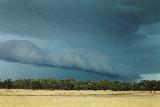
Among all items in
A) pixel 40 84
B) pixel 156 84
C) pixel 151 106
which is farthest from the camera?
pixel 156 84

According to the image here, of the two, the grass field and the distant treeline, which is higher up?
the distant treeline

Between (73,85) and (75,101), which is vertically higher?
(73,85)

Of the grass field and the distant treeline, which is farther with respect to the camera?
the distant treeline

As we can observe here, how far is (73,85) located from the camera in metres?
115

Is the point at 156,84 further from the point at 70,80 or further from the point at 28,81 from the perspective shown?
the point at 28,81

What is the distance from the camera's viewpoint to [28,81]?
116m

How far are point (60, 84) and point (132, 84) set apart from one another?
2321 cm

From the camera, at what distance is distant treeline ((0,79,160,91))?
113250 millimetres

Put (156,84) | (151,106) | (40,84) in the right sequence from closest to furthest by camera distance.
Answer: (151,106) → (40,84) → (156,84)

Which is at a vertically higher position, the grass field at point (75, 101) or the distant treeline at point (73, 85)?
the distant treeline at point (73, 85)

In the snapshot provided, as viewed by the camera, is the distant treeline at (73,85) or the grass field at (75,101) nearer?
the grass field at (75,101)

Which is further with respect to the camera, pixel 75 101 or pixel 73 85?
pixel 73 85

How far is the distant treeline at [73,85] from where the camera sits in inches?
4459

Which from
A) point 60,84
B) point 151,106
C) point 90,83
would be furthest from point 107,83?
point 151,106
